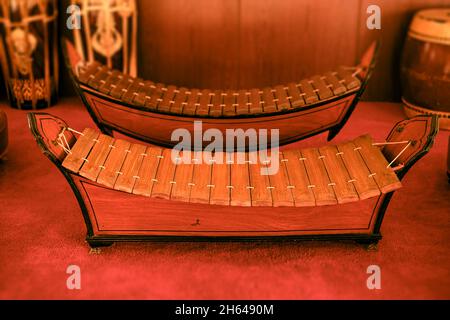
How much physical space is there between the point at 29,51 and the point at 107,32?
518 millimetres

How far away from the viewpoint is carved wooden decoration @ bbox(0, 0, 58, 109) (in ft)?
11.5

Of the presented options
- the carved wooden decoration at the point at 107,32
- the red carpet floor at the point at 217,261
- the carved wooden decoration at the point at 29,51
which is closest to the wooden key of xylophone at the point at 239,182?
the red carpet floor at the point at 217,261

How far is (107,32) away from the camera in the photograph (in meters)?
3.61

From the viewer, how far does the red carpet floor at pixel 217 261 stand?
6.75ft

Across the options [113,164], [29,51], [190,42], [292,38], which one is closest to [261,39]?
[292,38]

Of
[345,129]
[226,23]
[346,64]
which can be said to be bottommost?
[345,129]

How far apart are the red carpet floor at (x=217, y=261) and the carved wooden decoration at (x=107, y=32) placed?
1.22 meters

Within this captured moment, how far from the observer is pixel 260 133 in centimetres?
292

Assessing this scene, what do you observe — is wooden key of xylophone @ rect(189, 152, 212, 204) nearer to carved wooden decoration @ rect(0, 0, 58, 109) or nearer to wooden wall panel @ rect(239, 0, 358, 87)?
wooden wall panel @ rect(239, 0, 358, 87)

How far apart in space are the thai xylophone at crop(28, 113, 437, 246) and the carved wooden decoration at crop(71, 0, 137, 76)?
144 cm
